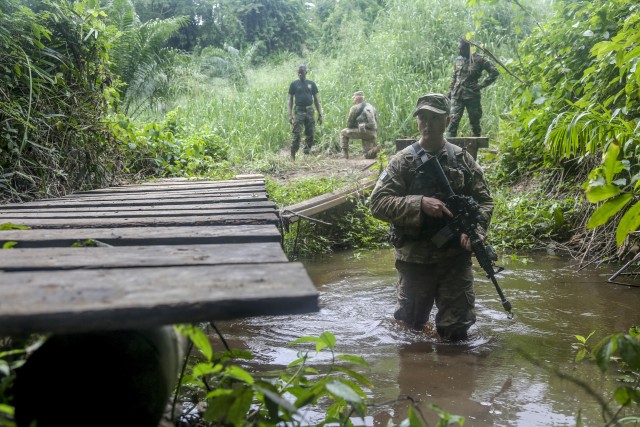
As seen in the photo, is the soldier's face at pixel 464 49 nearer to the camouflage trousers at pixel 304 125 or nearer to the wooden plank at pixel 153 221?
the camouflage trousers at pixel 304 125

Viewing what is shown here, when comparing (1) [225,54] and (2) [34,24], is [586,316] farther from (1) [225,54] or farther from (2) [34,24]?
(1) [225,54]

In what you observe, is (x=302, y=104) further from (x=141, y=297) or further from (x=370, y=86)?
(x=141, y=297)

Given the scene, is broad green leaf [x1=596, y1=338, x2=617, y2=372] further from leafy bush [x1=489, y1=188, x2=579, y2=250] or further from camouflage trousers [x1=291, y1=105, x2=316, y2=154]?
camouflage trousers [x1=291, y1=105, x2=316, y2=154]

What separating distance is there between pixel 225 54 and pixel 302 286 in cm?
2167

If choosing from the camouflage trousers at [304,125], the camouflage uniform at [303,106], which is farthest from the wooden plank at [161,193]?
the camouflage uniform at [303,106]

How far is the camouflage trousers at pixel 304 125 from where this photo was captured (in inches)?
483

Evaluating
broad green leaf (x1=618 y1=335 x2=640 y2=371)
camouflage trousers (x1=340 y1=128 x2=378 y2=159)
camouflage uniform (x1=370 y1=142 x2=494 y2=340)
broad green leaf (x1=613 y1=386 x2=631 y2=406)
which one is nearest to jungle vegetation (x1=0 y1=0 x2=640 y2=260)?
broad green leaf (x1=618 y1=335 x2=640 y2=371)

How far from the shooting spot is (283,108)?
14461 mm

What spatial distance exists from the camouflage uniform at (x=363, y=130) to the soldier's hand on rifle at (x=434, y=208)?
843cm

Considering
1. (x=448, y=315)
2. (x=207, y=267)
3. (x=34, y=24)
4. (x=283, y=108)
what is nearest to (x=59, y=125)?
(x=34, y=24)

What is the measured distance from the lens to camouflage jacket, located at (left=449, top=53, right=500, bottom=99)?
10281mm

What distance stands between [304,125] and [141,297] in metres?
11.8

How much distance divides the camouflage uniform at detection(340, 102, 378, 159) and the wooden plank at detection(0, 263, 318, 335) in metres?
11.1

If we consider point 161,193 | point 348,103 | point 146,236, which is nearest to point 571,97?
point 161,193
